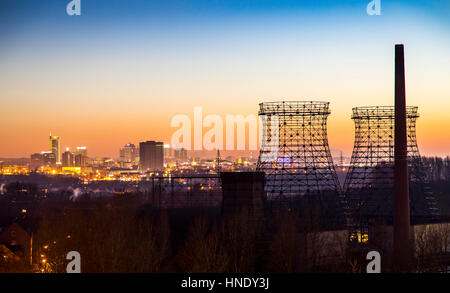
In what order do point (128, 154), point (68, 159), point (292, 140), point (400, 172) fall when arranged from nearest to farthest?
point (400, 172), point (292, 140), point (128, 154), point (68, 159)

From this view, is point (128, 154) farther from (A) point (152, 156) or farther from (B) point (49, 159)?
(A) point (152, 156)

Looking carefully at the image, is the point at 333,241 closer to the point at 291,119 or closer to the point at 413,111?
the point at 291,119

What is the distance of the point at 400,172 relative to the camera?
104 feet

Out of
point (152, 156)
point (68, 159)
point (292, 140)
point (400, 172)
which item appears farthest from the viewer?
point (68, 159)

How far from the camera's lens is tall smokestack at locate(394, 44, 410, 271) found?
31.7 metres

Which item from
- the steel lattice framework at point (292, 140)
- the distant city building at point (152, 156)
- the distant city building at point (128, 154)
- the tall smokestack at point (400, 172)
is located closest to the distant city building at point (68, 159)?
the distant city building at point (128, 154)

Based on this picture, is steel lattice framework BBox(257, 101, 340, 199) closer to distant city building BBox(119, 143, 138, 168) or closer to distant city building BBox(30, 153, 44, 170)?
distant city building BBox(119, 143, 138, 168)

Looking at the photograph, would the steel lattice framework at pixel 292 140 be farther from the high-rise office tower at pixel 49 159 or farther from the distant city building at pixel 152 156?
the high-rise office tower at pixel 49 159

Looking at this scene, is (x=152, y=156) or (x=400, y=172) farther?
(x=152, y=156)

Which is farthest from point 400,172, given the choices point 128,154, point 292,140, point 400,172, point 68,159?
point 68,159

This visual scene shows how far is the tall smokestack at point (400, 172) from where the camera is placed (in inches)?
1248

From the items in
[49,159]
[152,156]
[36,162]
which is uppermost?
[152,156]
